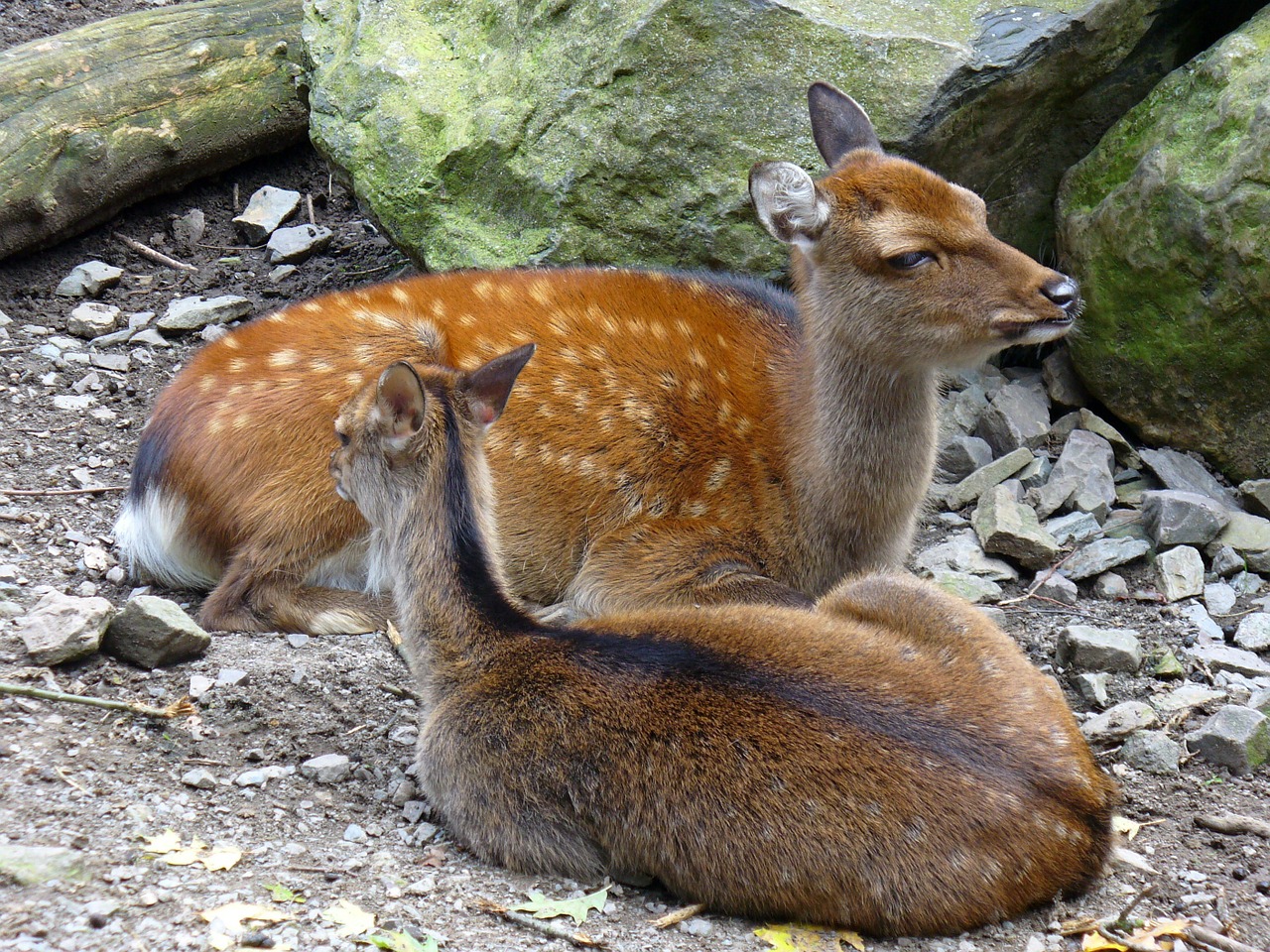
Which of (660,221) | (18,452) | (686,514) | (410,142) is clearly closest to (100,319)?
(18,452)

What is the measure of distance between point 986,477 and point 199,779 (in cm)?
380

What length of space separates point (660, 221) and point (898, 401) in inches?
74.0

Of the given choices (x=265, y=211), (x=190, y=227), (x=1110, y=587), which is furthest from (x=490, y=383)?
(x=190, y=227)

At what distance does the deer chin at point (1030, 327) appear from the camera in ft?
15.5

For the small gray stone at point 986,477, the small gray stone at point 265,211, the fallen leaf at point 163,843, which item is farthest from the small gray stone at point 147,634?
the small gray stone at point 265,211

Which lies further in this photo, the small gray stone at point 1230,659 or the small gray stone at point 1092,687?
the small gray stone at point 1230,659

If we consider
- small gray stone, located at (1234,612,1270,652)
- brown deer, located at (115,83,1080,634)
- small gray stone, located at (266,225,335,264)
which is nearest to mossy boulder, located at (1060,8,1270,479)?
small gray stone, located at (1234,612,1270,652)

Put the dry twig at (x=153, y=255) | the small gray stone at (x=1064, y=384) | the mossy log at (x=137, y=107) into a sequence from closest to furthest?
1. the small gray stone at (x=1064, y=384)
2. the mossy log at (x=137, y=107)
3. the dry twig at (x=153, y=255)

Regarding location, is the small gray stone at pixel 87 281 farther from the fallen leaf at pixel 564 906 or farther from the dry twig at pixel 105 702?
the fallen leaf at pixel 564 906

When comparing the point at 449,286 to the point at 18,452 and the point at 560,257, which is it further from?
the point at 18,452

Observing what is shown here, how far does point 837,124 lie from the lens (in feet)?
18.1

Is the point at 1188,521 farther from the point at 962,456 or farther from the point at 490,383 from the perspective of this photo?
the point at 490,383

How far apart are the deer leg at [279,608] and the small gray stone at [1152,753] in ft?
8.93

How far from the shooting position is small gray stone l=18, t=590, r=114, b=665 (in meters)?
4.41
